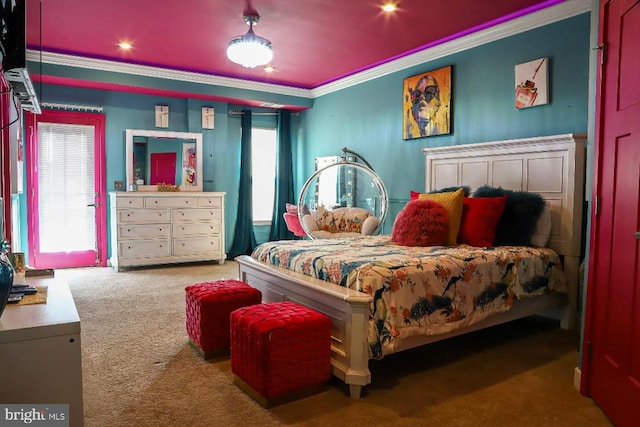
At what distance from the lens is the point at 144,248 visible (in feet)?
18.3

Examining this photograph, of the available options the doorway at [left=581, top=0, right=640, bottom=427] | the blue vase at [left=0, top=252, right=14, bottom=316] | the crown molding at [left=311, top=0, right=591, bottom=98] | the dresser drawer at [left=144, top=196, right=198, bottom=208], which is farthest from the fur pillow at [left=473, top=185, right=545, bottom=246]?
the dresser drawer at [left=144, top=196, right=198, bottom=208]

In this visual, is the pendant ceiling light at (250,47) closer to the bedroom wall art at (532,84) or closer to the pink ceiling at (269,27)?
the pink ceiling at (269,27)

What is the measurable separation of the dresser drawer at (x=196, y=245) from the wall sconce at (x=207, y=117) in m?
1.58

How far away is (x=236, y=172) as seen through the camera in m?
6.62

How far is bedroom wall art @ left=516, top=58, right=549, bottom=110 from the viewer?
3.69 m

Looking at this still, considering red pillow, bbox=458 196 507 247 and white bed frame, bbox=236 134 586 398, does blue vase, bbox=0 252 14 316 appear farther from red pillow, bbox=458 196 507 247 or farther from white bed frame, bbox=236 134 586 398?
red pillow, bbox=458 196 507 247

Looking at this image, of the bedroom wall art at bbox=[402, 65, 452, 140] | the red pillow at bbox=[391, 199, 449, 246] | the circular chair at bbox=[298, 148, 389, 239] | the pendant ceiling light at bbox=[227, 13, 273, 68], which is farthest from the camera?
the circular chair at bbox=[298, 148, 389, 239]

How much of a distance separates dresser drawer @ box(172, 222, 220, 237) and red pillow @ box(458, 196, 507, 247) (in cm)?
358

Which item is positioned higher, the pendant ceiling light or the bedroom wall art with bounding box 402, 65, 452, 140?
the pendant ceiling light

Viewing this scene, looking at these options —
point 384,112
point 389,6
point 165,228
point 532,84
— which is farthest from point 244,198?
point 532,84

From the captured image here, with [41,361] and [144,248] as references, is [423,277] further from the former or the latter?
[144,248]

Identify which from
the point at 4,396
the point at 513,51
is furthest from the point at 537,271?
the point at 4,396

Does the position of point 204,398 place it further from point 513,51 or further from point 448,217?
point 513,51

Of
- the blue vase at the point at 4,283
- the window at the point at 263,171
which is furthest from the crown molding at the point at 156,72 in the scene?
the blue vase at the point at 4,283
